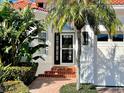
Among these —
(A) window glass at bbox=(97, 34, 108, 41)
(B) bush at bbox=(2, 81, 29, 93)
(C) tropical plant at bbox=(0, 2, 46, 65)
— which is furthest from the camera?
(A) window glass at bbox=(97, 34, 108, 41)

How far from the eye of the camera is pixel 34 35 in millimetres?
23719

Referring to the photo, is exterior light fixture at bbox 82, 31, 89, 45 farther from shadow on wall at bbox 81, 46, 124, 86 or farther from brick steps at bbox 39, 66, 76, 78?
brick steps at bbox 39, 66, 76, 78

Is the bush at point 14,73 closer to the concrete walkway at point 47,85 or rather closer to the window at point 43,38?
the concrete walkway at point 47,85

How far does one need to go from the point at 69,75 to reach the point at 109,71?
3.06 meters

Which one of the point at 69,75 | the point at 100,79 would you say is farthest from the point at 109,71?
the point at 69,75

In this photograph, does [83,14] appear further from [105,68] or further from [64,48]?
[64,48]

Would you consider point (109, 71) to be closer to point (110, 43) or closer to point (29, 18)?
point (110, 43)

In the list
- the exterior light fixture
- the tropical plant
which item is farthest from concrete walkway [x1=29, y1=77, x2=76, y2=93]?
the exterior light fixture

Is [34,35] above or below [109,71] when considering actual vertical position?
above

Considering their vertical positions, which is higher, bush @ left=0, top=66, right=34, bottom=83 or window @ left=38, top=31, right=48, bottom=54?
window @ left=38, top=31, right=48, bottom=54

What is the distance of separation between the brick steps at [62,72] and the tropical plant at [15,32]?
217 centimetres

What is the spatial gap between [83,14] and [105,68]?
521cm

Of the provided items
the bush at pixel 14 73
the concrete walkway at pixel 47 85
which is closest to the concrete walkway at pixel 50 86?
the concrete walkway at pixel 47 85

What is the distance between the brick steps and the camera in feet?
81.3
